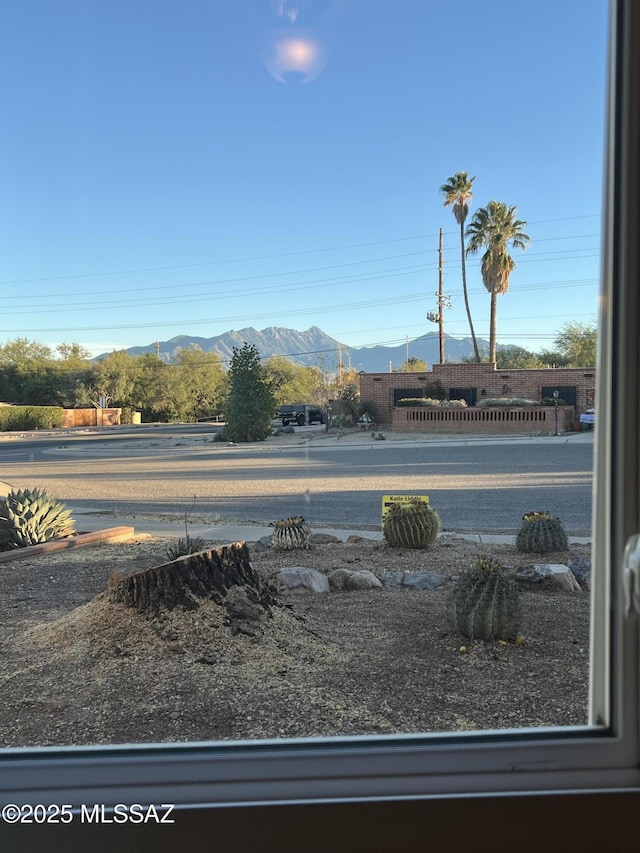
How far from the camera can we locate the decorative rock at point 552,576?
131 inches

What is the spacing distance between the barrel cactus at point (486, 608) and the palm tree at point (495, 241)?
1.14 m

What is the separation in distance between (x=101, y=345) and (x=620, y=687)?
2.24 meters

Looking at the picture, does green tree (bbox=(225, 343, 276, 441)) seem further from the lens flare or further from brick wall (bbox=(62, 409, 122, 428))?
the lens flare

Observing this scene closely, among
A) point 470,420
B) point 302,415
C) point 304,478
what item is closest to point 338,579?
point 304,478

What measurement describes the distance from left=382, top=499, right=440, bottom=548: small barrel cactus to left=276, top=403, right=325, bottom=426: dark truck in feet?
42.7

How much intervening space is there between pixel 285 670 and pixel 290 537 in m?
2.30

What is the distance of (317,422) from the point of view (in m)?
18.4

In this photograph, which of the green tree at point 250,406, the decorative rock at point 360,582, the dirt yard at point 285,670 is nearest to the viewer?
the dirt yard at point 285,670

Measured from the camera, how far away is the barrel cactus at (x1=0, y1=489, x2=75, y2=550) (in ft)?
15.4

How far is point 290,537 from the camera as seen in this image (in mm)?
4582

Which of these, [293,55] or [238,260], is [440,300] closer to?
[238,260]

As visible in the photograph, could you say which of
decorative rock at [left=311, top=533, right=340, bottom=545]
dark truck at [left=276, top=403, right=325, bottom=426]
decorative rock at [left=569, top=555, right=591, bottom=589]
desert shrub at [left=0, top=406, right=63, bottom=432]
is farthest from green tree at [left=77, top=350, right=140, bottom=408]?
dark truck at [left=276, top=403, right=325, bottom=426]

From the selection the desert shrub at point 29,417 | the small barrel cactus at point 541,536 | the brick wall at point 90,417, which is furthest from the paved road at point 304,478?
the desert shrub at point 29,417

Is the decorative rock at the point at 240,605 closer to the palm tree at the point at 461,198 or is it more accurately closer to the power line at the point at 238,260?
the power line at the point at 238,260
